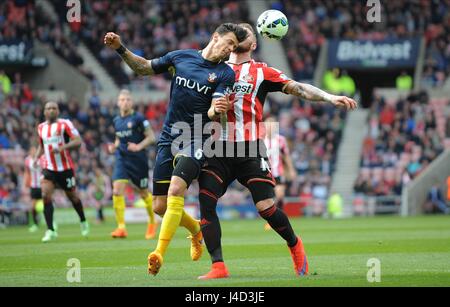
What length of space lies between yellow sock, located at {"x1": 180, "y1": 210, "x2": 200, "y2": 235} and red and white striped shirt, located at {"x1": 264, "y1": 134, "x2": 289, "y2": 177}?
10167 mm

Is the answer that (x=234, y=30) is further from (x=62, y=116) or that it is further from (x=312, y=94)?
(x=62, y=116)

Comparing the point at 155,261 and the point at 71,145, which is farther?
the point at 71,145

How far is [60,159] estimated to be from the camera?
1795cm

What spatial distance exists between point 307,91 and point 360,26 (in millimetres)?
30604

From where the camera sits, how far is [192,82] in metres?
10.4

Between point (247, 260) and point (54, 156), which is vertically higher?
point (54, 156)

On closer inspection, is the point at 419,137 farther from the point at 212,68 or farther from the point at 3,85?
the point at 212,68

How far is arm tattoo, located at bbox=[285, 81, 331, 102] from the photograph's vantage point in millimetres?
10195

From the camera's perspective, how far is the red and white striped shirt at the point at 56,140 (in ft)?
58.7

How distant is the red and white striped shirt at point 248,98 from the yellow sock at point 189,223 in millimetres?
1398

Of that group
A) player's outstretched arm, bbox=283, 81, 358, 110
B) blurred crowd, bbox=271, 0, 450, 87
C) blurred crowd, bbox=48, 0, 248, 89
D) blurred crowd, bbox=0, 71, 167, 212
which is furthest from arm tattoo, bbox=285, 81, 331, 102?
blurred crowd, bbox=48, 0, 248, 89

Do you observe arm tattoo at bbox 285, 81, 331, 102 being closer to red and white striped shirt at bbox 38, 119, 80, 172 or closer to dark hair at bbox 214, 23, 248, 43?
dark hair at bbox 214, 23, 248, 43

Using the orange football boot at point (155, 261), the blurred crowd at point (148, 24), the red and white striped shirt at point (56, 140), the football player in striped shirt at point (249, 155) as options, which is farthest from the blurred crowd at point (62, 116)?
the orange football boot at point (155, 261)

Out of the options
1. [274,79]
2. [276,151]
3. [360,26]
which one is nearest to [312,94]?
[274,79]
